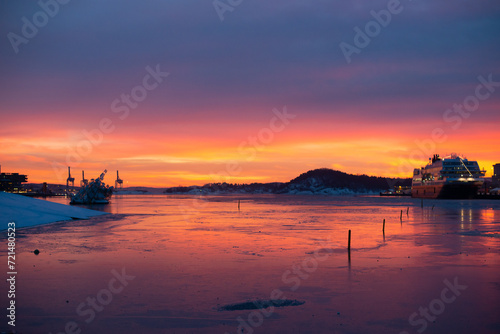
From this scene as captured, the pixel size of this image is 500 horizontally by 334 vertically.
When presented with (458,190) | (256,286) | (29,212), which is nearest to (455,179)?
(458,190)

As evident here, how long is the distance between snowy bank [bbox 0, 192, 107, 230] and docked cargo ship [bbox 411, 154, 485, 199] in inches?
5010

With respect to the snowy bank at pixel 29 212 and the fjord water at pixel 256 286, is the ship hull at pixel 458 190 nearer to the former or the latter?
the snowy bank at pixel 29 212

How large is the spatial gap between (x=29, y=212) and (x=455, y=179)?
138293 millimetres

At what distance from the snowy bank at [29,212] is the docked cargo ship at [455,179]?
127 metres

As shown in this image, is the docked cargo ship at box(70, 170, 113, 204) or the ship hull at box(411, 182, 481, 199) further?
the ship hull at box(411, 182, 481, 199)

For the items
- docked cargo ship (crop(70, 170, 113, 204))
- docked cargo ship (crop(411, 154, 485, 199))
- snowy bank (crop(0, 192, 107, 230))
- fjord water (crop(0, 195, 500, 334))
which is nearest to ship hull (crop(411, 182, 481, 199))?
docked cargo ship (crop(411, 154, 485, 199))

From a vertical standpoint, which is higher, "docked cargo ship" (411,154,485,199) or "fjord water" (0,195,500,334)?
"docked cargo ship" (411,154,485,199)

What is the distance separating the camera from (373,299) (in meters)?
14.0

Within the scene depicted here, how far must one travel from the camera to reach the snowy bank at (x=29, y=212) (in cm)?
3803

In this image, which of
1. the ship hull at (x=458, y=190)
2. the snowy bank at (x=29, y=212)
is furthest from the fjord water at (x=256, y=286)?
the ship hull at (x=458, y=190)

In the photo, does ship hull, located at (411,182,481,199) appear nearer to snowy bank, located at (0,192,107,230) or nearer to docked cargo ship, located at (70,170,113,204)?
docked cargo ship, located at (70,170,113,204)

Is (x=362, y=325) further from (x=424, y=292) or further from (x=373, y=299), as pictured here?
(x=424, y=292)

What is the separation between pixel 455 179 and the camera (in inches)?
5792

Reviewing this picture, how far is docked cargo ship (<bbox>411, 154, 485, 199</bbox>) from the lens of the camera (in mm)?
145750
